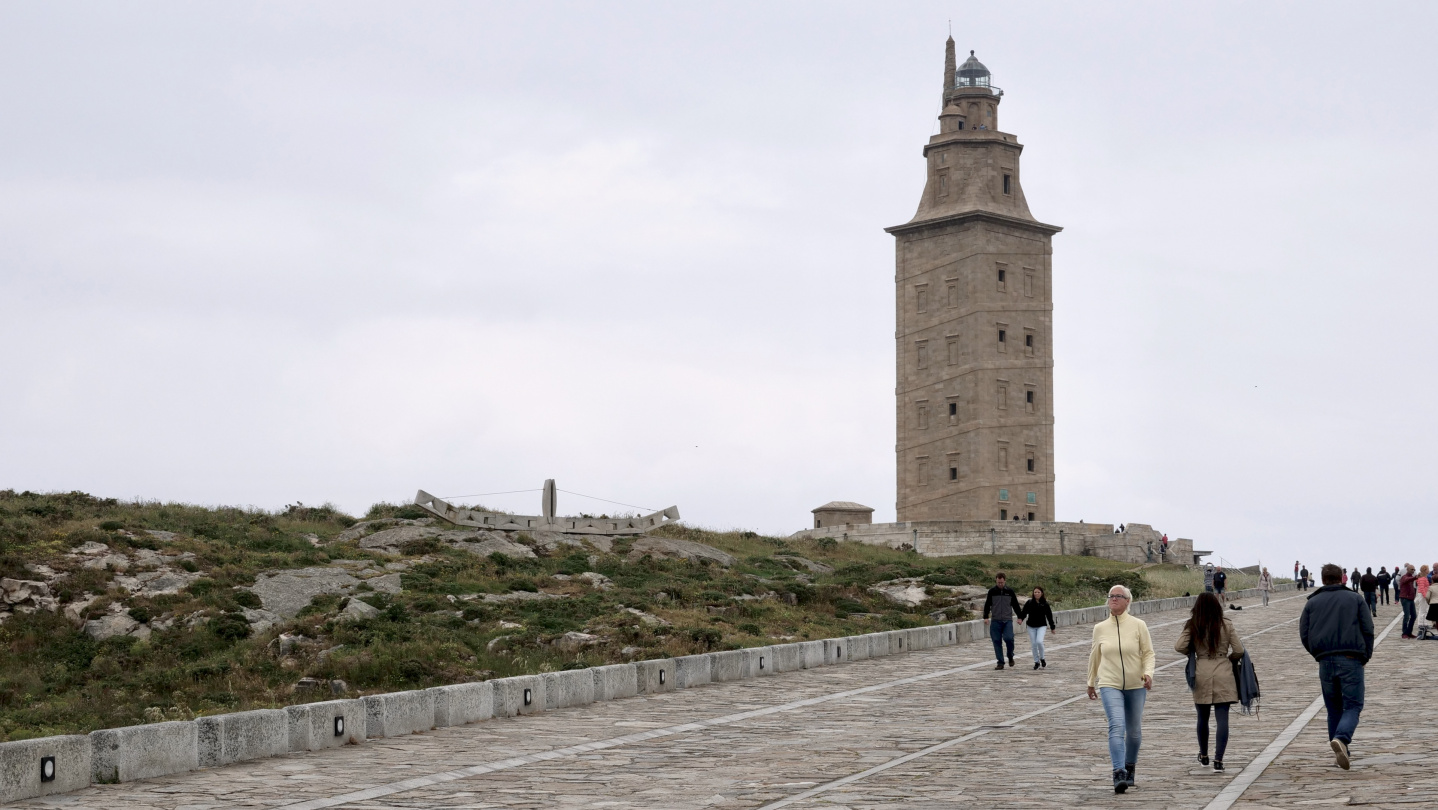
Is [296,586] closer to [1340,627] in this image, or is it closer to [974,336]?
[1340,627]

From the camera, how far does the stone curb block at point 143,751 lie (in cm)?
1209

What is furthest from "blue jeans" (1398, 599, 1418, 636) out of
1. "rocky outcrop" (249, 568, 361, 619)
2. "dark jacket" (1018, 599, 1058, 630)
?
"rocky outcrop" (249, 568, 361, 619)

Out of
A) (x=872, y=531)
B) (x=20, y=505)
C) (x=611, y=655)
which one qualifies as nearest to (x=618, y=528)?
(x=20, y=505)

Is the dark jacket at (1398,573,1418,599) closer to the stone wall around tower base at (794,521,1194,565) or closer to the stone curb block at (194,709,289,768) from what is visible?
the stone curb block at (194,709,289,768)

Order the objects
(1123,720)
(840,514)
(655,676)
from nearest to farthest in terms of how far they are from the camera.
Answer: (1123,720) < (655,676) < (840,514)

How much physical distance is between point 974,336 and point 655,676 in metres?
60.6

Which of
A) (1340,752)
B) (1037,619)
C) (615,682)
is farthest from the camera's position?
(1037,619)

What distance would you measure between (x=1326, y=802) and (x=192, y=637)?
2623cm

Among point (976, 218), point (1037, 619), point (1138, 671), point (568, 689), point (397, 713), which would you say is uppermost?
point (976, 218)

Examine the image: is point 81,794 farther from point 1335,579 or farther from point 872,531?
point 872,531

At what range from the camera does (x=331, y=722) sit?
48.2 feet

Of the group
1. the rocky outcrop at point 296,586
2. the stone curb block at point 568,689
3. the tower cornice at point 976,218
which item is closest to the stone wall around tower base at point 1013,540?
the tower cornice at point 976,218

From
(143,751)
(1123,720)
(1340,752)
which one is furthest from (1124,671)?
(143,751)

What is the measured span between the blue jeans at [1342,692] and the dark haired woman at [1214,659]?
69cm
